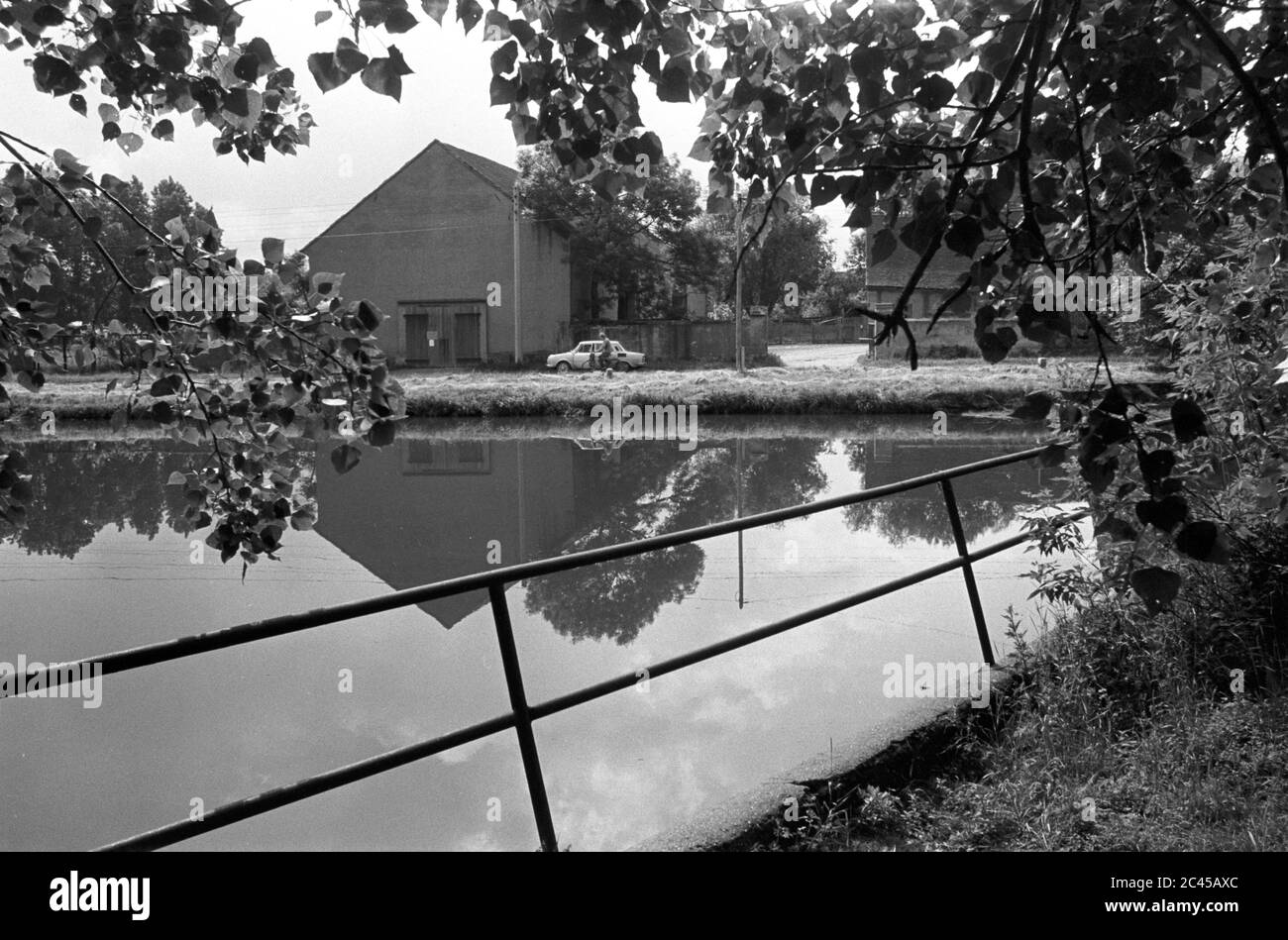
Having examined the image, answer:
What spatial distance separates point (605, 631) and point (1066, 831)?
15.5ft

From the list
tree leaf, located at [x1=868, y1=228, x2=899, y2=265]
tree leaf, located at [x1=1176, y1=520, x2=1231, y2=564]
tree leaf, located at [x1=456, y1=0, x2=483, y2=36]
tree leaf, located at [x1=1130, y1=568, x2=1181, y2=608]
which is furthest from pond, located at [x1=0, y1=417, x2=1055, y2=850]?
tree leaf, located at [x1=456, y1=0, x2=483, y2=36]

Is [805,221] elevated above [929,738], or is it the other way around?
[805,221]

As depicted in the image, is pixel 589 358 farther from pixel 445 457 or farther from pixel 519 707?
pixel 519 707

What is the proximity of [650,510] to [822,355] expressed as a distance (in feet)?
111

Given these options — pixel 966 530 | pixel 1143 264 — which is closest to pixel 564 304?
pixel 966 530

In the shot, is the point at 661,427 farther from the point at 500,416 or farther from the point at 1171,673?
the point at 1171,673

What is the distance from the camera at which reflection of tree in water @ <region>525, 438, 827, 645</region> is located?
8.60 metres

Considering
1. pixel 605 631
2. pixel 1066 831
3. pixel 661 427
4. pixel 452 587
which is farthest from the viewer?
pixel 661 427

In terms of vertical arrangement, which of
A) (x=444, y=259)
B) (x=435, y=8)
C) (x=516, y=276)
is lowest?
(x=435, y=8)

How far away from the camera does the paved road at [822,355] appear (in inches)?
1570

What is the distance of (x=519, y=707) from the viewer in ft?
10.2

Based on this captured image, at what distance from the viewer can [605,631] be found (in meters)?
7.95

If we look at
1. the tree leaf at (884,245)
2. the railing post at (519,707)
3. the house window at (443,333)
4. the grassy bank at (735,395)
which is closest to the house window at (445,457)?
the grassy bank at (735,395)

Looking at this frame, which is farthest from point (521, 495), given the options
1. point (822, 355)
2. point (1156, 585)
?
point (822, 355)
